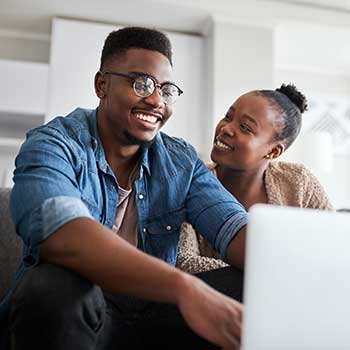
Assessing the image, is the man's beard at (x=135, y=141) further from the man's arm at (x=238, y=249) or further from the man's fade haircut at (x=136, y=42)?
the man's arm at (x=238, y=249)

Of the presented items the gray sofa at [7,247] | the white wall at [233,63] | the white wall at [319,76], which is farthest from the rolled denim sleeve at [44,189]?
the white wall at [319,76]

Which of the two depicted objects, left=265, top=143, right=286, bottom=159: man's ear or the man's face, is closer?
the man's face

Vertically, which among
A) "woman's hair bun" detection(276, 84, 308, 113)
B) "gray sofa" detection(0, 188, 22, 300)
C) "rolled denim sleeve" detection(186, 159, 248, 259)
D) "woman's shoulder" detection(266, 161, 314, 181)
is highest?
"woman's hair bun" detection(276, 84, 308, 113)

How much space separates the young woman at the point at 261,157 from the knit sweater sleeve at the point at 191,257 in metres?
0.32

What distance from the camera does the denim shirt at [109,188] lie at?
805 millimetres

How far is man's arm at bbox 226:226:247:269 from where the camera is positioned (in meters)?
0.95

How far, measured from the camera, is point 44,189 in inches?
31.0

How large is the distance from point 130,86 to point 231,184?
1.76 ft

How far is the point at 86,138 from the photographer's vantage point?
1.03 metres

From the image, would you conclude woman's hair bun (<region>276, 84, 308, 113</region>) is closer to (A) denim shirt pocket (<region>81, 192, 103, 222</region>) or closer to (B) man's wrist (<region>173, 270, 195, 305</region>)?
(A) denim shirt pocket (<region>81, 192, 103, 222</region>)

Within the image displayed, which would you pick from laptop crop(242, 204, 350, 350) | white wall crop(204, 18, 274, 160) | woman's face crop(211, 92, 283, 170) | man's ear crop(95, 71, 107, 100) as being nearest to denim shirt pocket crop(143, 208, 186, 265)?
man's ear crop(95, 71, 107, 100)

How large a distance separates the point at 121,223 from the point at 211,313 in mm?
487

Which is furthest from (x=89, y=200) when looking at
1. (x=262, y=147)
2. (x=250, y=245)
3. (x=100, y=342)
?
(x=262, y=147)

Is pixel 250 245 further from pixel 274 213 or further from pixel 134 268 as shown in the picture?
pixel 134 268
